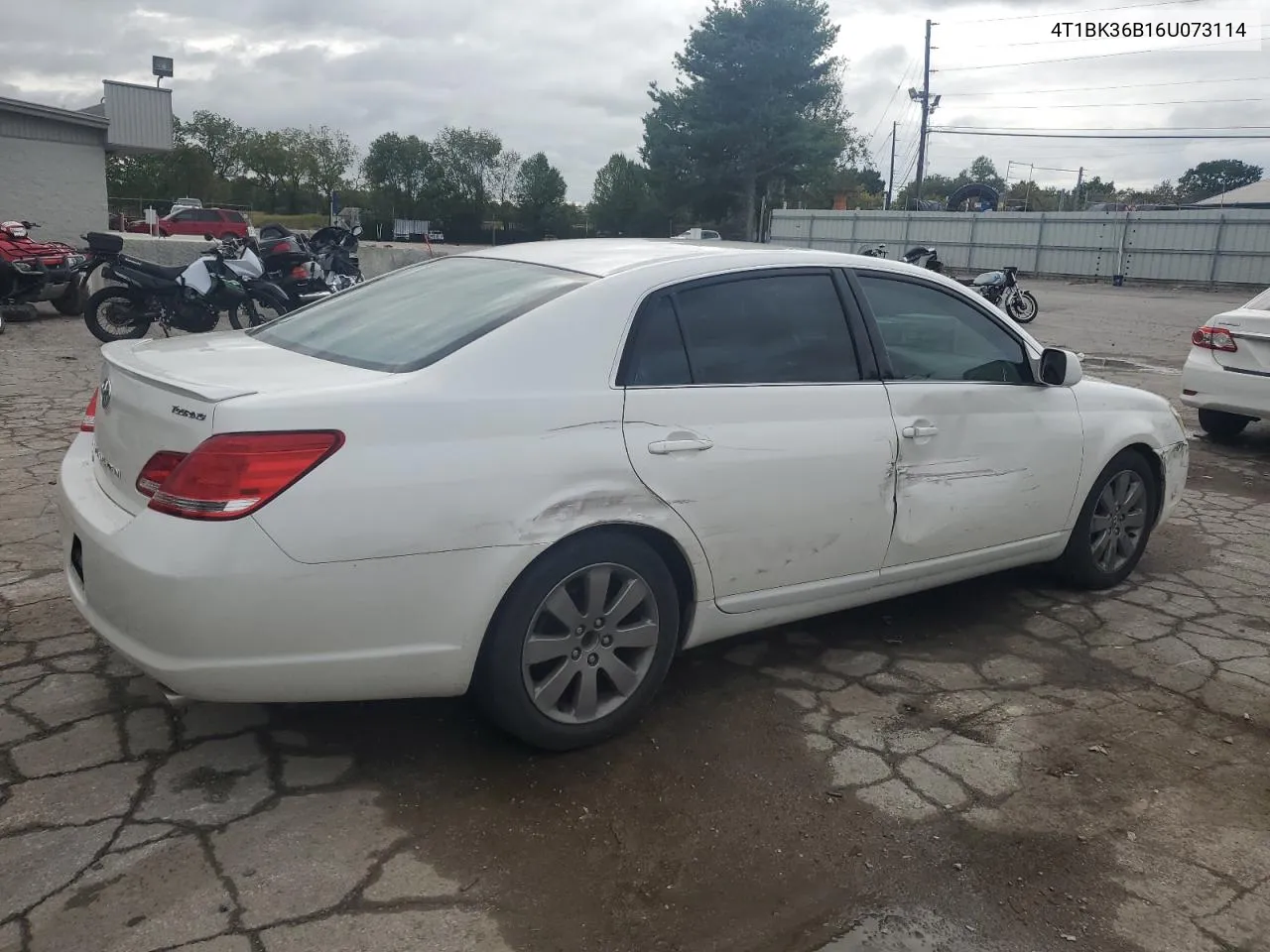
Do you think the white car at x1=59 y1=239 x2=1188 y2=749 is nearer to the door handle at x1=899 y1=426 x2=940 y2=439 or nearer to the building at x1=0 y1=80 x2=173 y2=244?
the door handle at x1=899 y1=426 x2=940 y2=439

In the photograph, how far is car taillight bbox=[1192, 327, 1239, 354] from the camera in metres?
7.79

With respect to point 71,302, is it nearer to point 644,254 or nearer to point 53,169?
point 53,169

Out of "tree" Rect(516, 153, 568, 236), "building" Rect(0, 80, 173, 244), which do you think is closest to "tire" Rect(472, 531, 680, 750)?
"building" Rect(0, 80, 173, 244)

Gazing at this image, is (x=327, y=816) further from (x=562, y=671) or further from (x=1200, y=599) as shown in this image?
(x=1200, y=599)

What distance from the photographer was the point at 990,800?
3033mm

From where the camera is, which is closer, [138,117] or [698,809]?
[698,809]

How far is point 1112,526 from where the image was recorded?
186 inches

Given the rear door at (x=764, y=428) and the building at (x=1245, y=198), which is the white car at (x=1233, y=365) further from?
the building at (x=1245, y=198)

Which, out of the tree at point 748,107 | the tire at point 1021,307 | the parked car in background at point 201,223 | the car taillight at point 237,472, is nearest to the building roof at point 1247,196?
the tree at point 748,107

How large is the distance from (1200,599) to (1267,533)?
1.54m

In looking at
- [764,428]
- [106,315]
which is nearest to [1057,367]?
[764,428]

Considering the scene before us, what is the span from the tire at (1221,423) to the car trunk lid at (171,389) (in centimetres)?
787

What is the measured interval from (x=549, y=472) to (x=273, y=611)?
81 cm

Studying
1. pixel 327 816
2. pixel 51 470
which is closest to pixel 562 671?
pixel 327 816
